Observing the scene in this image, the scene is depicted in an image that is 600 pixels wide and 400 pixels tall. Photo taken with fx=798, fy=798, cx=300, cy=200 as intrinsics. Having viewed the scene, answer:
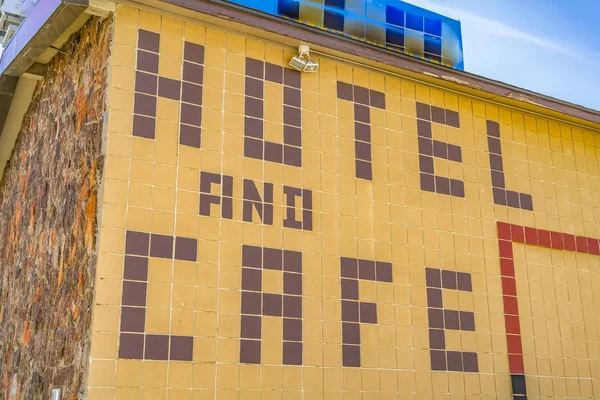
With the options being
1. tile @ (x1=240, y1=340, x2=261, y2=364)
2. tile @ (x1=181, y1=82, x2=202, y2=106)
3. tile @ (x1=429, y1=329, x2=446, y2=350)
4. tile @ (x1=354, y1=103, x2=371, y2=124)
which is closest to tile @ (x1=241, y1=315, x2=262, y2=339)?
tile @ (x1=240, y1=340, x2=261, y2=364)

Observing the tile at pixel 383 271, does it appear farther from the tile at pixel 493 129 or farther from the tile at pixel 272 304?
the tile at pixel 493 129

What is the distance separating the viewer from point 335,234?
8945 mm

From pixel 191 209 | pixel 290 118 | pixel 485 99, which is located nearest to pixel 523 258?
pixel 485 99

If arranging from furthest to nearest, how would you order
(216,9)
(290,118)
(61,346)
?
(290,118), (216,9), (61,346)

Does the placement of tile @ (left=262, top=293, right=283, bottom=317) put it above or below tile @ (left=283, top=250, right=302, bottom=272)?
below

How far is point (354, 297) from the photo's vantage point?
8859 mm

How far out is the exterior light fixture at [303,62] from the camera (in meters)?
9.09

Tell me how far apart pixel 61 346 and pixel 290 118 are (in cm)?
347

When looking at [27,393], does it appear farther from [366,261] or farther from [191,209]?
[366,261]

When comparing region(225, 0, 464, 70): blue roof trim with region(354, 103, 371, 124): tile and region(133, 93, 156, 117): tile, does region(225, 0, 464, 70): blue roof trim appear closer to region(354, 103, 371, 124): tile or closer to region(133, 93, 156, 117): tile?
region(354, 103, 371, 124): tile

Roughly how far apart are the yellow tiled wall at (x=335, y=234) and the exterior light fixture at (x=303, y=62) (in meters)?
0.19

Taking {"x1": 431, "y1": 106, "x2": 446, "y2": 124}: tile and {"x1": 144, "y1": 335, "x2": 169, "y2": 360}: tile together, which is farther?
{"x1": 431, "y1": 106, "x2": 446, "y2": 124}: tile

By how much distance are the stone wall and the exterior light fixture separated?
6.94 ft

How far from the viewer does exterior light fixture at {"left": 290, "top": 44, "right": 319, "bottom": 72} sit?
29.8 feet
